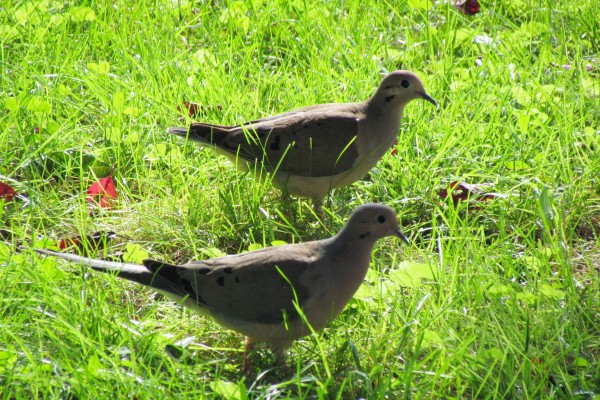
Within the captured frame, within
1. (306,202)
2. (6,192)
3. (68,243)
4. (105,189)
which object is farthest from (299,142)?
(6,192)

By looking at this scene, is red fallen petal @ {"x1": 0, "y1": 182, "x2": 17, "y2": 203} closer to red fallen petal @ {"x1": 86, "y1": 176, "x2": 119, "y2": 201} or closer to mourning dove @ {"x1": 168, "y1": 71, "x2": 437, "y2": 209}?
Result: red fallen petal @ {"x1": 86, "y1": 176, "x2": 119, "y2": 201}

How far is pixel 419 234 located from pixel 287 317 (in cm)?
113

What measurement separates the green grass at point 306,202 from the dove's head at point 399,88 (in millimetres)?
274

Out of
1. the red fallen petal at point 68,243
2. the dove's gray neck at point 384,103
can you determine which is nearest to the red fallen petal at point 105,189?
the red fallen petal at point 68,243

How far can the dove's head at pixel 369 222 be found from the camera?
356cm

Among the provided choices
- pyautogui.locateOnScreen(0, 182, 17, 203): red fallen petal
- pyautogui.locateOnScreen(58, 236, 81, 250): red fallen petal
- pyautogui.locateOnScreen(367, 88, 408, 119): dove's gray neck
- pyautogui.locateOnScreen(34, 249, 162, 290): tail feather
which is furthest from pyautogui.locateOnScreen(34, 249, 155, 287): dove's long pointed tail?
pyautogui.locateOnScreen(367, 88, 408, 119): dove's gray neck

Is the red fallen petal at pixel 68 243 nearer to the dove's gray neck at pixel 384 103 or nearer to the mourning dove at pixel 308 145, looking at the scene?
the mourning dove at pixel 308 145

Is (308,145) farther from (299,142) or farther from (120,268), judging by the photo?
(120,268)

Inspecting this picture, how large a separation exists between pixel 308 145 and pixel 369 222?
104 centimetres

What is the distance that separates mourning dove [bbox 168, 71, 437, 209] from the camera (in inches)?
178

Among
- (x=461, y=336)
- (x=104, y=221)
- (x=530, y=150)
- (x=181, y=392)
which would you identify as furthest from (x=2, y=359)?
(x=530, y=150)

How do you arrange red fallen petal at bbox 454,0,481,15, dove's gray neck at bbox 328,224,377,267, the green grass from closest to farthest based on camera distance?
the green grass < dove's gray neck at bbox 328,224,377,267 < red fallen petal at bbox 454,0,481,15

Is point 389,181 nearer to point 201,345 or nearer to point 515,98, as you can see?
point 515,98

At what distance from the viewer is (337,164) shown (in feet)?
14.8
